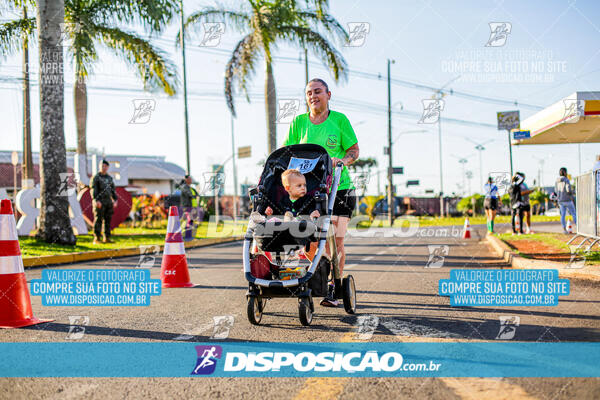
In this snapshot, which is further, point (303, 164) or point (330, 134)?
point (330, 134)

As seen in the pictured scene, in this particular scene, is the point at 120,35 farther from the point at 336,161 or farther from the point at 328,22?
the point at 336,161

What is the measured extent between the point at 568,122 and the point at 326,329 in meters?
14.8

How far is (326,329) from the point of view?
412 cm

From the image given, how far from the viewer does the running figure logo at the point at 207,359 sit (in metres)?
3.06

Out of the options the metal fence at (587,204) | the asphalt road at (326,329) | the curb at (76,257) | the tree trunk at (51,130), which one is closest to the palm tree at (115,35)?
the tree trunk at (51,130)

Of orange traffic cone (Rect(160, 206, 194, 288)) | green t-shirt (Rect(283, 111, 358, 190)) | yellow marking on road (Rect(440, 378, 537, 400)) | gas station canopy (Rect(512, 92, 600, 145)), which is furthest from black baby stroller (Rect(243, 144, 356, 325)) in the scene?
gas station canopy (Rect(512, 92, 600, 145))

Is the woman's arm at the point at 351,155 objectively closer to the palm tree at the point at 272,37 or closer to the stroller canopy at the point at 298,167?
the stroller canopy at the point at 298,167

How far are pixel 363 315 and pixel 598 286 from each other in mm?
3232

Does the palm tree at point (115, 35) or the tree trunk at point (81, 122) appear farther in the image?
the tree trunk at point (81, 122)

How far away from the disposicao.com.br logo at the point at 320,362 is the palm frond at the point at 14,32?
54.6ft

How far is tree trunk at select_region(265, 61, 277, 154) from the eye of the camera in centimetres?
2066

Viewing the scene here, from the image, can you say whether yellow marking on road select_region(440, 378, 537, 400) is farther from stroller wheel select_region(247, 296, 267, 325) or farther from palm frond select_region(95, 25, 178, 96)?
palm frond select_region(95, 25, 178, 96)

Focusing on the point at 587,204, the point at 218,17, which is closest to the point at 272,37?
the point at 218,17

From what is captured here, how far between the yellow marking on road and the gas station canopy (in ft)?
46.8
